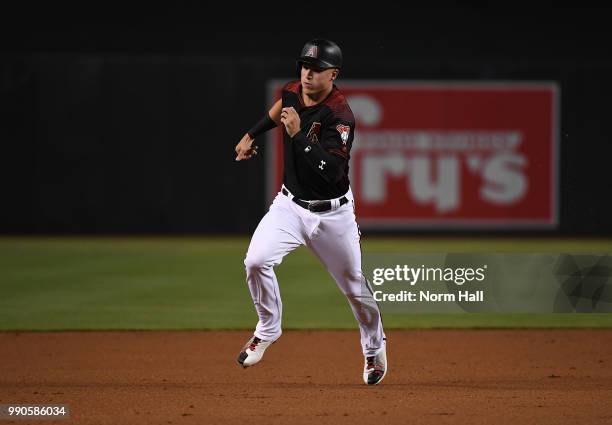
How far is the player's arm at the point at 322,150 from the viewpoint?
19.6 ft

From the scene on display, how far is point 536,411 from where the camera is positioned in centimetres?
586

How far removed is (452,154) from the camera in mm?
17641

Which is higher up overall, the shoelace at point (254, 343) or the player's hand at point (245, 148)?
the player's hand at point (245, 148)

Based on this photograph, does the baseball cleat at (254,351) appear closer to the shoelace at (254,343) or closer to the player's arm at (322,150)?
the shoelace at (254,343)

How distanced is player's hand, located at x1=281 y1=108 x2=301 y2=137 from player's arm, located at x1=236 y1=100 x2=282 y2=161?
538mm

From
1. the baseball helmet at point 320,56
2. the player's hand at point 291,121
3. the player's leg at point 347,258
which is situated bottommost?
the player's leg at point 347,258

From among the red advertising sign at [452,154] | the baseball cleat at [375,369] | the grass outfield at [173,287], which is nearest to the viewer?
the baseball cleat at [375,369]

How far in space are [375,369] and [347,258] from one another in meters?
0.75

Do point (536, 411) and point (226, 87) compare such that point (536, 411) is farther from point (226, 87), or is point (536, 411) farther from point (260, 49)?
point (260, 49)

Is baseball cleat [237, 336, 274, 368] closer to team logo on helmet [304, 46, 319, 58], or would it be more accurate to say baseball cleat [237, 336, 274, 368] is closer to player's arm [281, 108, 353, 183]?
player's arm [281, 108, 353, 183]

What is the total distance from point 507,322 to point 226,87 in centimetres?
902

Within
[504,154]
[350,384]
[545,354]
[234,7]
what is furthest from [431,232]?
[350,384]

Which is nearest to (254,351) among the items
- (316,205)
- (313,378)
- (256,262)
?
(313,378)

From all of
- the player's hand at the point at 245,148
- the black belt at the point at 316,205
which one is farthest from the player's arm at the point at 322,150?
the player's hand at the point at 245,148
